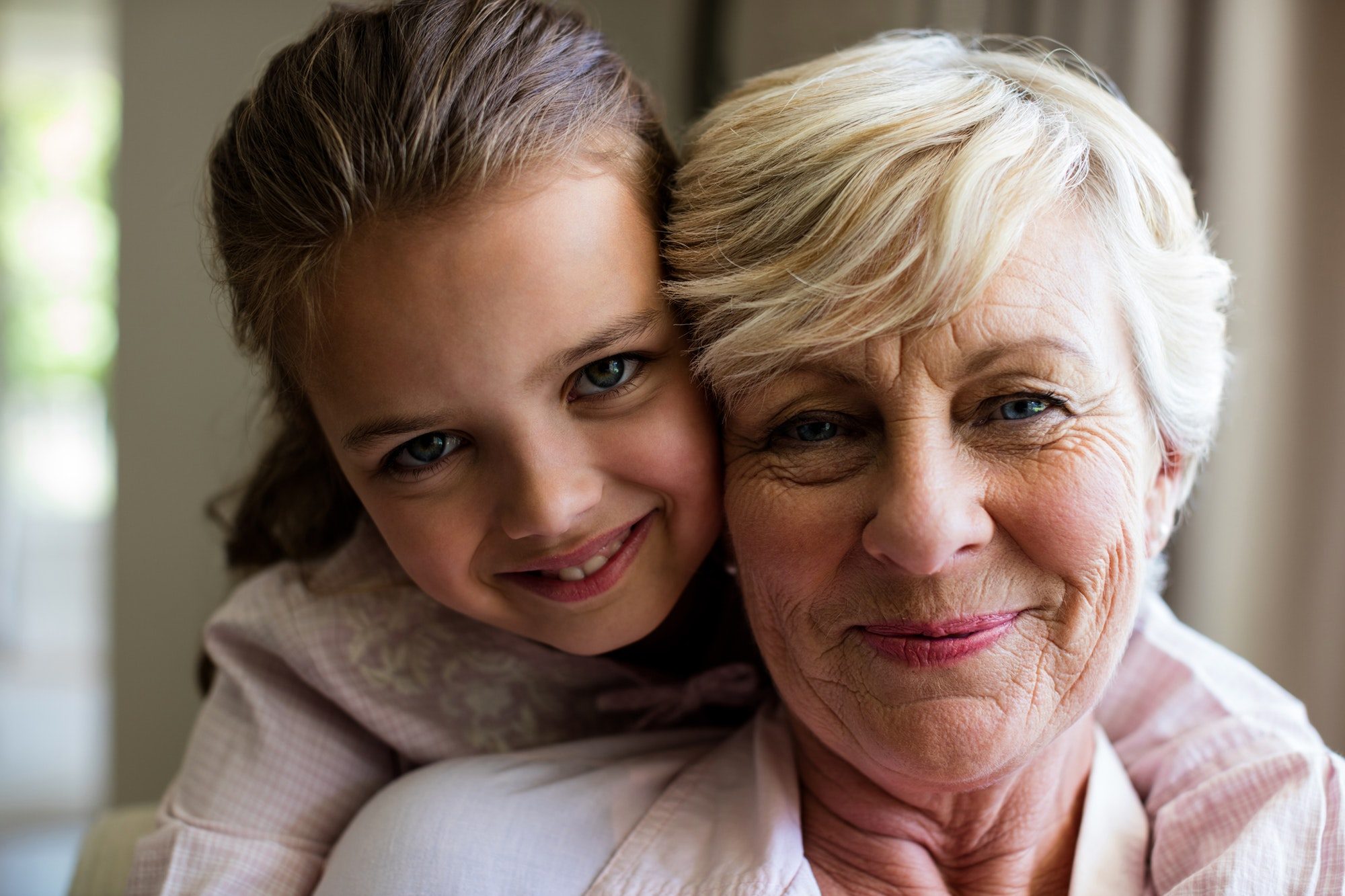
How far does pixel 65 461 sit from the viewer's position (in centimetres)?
892

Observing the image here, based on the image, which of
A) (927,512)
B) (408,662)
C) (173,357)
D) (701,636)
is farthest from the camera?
(173,357)

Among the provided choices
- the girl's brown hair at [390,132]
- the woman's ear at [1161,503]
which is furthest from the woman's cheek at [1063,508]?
the girl's brown hair at [390,132]

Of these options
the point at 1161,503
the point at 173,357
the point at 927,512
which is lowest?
the point at 173,357

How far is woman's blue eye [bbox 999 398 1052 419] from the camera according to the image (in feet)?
4.22

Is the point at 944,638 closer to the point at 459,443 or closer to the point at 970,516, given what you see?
the point at 970,516

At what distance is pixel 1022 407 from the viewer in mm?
1291

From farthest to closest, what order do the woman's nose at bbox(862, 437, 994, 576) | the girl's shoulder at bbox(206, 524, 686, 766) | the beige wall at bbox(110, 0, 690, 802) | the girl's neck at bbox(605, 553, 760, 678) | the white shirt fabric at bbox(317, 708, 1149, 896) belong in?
the beige wall at bbox(110, 0, 690, 802) → the girl's neck at bbox(605, 553, 760, 678) → the girl's shoulder at bbox(206, 524, 686, 766) → the white shirt fabric at bbox(317, 708, 1149, 896) → the woman's nose at bbox(862, 437, 994, 576)

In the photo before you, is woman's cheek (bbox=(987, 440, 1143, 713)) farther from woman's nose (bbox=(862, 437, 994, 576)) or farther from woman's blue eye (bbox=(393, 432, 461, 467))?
woman's blue eye (bbox=(393, 432, 461, 467))

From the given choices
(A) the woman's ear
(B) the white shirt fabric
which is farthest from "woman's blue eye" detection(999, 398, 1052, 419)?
(B) the white shirt fabric

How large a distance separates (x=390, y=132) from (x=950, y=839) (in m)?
1.19

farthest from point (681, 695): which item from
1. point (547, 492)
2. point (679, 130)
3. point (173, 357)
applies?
point (173, 357)

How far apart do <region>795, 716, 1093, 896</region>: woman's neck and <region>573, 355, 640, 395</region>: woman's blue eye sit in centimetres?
63

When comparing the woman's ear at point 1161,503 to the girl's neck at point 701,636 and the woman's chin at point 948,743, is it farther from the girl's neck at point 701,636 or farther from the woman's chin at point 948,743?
the girl's neck at point 701,636

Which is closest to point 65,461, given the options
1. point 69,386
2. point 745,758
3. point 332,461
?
point 69,386
